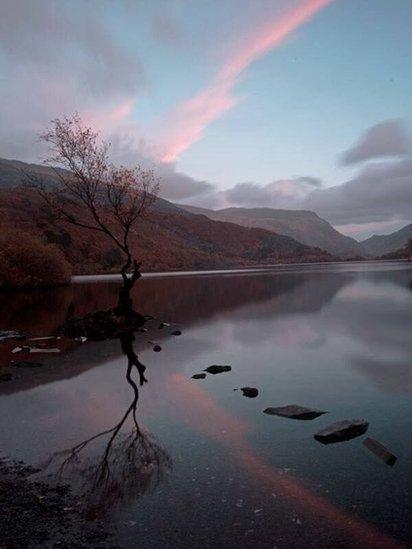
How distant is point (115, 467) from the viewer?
12.0 m

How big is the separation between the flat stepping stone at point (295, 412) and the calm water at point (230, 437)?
1.30ft

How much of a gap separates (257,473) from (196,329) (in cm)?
2658

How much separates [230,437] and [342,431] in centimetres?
352

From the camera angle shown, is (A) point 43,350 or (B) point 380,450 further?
(A) point 43,350

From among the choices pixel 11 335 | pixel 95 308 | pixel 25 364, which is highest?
pixel 25 364

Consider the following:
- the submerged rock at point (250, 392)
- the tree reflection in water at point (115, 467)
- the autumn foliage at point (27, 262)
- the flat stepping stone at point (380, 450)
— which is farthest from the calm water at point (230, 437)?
the autumn foliage at point (27, 262)

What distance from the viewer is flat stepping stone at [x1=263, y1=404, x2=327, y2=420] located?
51.9 feet

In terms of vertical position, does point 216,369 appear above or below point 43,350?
above

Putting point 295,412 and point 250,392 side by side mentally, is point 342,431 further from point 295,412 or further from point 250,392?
point 250,392

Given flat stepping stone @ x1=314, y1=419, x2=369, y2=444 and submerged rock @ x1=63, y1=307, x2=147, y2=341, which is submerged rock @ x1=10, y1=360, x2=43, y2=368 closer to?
submerged rock @ x1=63, y1=307, x2=147, y2=341

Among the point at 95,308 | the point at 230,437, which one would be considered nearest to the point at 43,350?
the point at 230,437

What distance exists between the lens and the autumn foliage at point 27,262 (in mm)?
83250

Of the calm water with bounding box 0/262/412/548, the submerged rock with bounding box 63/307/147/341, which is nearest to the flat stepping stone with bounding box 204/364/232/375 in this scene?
the calm water with bounding box 0/262/412/548

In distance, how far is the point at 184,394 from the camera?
19.1 metres
